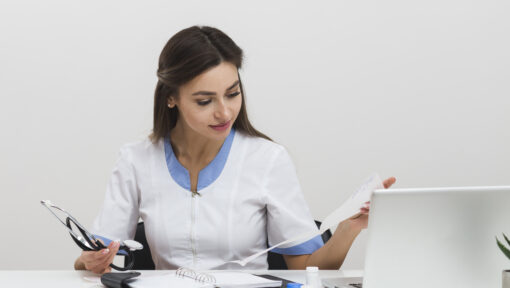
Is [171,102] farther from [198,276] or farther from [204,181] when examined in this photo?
[198,276]

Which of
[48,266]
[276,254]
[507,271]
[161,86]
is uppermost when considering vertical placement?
[161,86]

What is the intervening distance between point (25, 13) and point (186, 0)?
0.69 m

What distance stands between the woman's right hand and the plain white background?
1.06 meters

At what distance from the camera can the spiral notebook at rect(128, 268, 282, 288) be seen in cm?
113

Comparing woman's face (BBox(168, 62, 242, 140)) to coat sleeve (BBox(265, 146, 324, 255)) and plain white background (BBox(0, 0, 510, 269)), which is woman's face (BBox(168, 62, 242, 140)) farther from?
plain white background (BBox(0, 0, 510, 269))

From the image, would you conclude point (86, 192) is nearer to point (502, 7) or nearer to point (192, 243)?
point (192, 243)


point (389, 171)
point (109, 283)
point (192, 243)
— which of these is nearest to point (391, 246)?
point (109, 283)

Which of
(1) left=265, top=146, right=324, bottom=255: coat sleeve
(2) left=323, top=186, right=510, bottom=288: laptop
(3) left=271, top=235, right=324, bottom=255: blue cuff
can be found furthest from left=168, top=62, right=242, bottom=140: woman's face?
(2) left=323, top=186, right=510, bottom=288: laptop

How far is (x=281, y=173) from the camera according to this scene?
172 centimetres

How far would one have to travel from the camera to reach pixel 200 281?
1.17 metres

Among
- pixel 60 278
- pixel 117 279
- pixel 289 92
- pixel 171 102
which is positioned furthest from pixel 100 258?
pixel 289 92

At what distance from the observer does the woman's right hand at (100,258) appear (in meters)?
1.34

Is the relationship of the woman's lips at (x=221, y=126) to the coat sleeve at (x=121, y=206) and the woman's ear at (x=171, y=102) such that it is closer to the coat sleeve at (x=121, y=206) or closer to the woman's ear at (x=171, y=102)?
the woman's ear at (x=171, y=102)

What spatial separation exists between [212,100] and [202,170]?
24 centimetres
